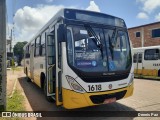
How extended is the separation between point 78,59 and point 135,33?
31.0 metres

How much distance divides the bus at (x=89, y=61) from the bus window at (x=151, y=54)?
10077mm

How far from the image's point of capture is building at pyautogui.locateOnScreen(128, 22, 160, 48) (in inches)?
1222

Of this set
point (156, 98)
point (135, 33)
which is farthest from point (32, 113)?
point (135, 33)

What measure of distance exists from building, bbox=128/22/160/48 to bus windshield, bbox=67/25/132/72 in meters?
26.5

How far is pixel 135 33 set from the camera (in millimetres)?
34719

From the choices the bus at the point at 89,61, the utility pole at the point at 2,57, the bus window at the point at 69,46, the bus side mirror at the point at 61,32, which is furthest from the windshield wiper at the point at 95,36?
the utility pole at the point at 2,57

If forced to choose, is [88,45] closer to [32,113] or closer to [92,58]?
[92,58]

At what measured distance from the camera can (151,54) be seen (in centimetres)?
1644

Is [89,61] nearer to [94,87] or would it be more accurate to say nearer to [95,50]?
[95,50]

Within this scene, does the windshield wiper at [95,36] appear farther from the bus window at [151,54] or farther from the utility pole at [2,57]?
the bus window at [151,54]

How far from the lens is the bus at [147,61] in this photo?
15.8 m

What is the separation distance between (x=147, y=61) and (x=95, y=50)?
12.0m

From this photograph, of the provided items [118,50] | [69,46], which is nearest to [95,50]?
[69,46]

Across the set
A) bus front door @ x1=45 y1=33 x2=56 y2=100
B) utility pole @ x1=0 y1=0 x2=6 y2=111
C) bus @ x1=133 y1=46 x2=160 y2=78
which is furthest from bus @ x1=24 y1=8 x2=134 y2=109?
bus @ x1=133 y1=46 x2=160 y2=78
